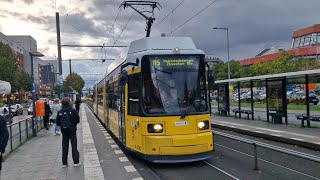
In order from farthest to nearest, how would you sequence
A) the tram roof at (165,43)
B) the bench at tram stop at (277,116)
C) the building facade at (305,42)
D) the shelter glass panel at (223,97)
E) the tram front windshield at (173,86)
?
the building facade at (305,42)
the shelter glass panel at (223,97)
the bench at tram stop at (277,116)
the tram roof at (165,43)
the tram front windshield at (173,86)

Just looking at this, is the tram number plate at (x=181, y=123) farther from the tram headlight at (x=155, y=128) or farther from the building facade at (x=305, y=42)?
the building facade at (x=305, y=42)

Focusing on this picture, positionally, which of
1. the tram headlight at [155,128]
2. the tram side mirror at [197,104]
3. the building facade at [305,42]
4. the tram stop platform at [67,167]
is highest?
the building facade at [305,42]

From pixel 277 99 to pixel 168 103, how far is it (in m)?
11.8

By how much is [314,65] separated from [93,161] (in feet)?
168

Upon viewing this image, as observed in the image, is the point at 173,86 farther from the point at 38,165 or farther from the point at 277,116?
the point at 277,116

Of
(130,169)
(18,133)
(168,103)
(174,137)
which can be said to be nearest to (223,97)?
(18,133)

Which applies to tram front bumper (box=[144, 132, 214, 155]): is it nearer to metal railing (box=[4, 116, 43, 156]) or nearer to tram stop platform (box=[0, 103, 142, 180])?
tram stop platform (box=[0, 103, 142, 180])

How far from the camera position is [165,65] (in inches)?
415

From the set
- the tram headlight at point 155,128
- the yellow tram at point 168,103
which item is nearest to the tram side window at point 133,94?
the yellow tram at point 168,103

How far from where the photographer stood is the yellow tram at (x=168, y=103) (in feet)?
32.8

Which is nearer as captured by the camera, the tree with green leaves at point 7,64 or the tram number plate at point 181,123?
the tram number plate at point 181,123

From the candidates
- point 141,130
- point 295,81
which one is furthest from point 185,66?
point 295,81

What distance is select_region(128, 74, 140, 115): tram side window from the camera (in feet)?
34.9

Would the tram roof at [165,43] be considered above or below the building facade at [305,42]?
below
